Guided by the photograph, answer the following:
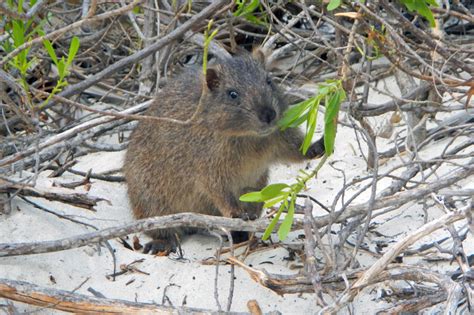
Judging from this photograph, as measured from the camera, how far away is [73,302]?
160 inches

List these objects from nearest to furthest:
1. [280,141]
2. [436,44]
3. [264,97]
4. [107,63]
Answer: [436,44] < [264,97] < [280,141] < [107,63]

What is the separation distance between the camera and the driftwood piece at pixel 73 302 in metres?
3.95

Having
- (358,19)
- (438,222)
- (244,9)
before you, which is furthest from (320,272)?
(244,9)

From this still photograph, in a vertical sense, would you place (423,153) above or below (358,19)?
below

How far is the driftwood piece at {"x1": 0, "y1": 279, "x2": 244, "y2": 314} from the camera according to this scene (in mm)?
3949

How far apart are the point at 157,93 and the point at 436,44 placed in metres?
2.04

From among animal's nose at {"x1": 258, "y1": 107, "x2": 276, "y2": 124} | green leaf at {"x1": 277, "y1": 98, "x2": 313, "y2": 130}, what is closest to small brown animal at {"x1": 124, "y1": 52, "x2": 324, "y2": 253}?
animal's nose at {"x1": 258, "y1": 107, "x2": 276, "y2": 124}

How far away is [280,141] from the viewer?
5.46 m

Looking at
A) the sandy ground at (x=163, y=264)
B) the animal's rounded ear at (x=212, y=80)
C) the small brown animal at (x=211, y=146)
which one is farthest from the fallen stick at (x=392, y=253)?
the animal's rounded ear at (x=212, y=80)

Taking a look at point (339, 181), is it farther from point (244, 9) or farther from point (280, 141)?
point (244, 9)

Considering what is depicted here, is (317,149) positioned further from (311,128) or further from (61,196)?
(61,196)

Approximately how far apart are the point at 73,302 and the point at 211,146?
1.62 metres

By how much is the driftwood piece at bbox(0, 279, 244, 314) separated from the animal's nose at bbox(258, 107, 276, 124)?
4.53ft

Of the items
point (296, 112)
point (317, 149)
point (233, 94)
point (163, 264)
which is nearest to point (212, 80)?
point (233, 94)
